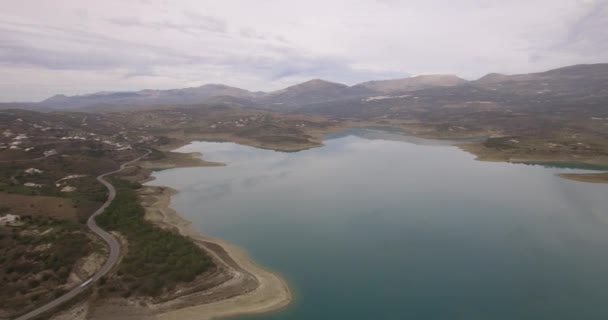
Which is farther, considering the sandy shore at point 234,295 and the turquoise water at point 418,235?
the turquoise water at point 418,235

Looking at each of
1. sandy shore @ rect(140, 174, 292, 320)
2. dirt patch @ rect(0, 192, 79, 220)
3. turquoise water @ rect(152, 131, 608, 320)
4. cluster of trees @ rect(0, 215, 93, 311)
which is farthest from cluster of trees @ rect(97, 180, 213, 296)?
turquoise water @ rect(152, 131, 608, 320)

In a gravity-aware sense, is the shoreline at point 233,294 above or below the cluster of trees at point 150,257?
below

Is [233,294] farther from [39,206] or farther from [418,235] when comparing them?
[39,206]

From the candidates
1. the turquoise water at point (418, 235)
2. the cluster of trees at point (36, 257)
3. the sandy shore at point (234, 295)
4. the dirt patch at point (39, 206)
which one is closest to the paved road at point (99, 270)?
the cluster of trees at point (36, 257)

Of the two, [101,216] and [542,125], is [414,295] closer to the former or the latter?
[101,216]

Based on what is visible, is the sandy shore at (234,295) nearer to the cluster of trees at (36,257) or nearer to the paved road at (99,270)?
the paved road at (99,270)

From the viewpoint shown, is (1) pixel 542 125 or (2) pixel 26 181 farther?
(1) pixel 542 125

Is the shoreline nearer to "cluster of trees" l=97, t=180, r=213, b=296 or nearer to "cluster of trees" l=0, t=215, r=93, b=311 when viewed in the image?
"cluster of trees" l=97, t=180, r=213, b=296

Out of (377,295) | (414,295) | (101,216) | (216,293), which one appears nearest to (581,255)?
(414,295)
